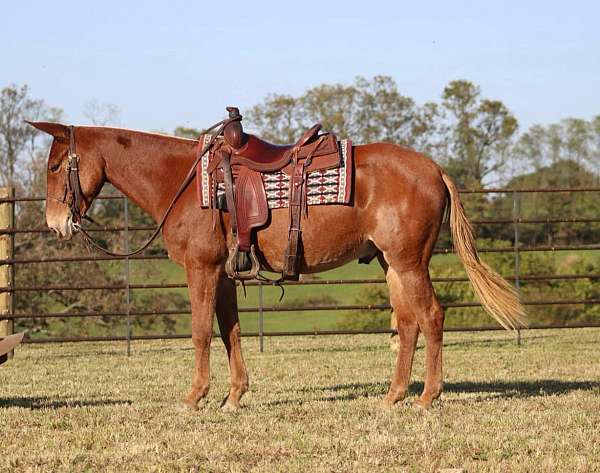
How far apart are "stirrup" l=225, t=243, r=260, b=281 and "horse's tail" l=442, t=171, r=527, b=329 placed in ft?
4.71

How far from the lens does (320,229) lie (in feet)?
21.5

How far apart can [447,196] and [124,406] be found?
9.26 feet

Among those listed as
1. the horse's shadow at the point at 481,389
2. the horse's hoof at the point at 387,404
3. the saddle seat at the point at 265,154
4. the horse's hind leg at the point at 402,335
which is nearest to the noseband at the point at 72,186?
the saddle seat at the point at 265,154

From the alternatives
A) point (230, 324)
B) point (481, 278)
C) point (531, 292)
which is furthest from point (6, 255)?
point (531, 292)

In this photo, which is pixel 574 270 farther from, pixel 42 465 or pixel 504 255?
pixel 42 465

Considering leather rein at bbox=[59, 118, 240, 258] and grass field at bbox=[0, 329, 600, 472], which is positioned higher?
leather rein at bbox=[59, 118, 240, 258]

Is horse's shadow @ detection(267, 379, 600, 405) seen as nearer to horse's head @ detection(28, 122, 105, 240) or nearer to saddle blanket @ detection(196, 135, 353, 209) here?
saddle blanket @ detection(196, 135, 353, 209)

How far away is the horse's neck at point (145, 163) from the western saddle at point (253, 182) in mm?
367

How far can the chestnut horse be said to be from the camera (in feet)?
21.3

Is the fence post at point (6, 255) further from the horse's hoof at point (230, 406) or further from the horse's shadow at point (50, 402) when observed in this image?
the horse's hoof at point (230, 406)

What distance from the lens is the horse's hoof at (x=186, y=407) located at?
6535 mm

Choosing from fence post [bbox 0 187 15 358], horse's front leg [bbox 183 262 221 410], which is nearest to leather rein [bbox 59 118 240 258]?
horse's front leg [bbox 183 262 221 410]

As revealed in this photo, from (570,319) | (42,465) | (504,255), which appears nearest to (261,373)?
(42,465)

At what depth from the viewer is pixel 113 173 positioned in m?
6.96
